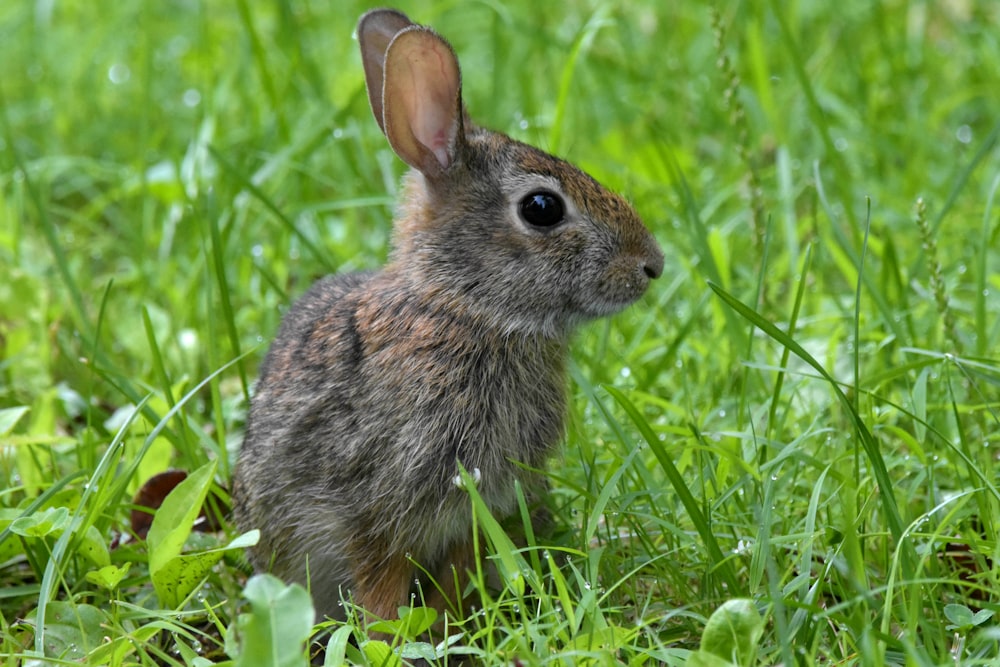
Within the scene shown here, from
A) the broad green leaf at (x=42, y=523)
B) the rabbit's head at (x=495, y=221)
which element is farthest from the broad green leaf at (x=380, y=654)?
the rabbit's head at (x=495, y=221)

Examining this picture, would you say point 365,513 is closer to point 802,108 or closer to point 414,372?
point 414,372

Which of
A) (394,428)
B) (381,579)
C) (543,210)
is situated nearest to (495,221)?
(543,210)

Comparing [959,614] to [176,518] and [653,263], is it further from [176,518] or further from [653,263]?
[176,518]

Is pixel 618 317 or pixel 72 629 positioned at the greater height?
pixel 618 317

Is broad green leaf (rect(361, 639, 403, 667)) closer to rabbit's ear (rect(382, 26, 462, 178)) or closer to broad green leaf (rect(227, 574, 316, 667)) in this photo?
broad green leaf (rect(227, 574, 316, 667))

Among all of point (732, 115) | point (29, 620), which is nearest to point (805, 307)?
point (732, 115)

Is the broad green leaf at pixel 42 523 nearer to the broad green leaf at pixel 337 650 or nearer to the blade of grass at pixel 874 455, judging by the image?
the broad green leaf at pixel 337 650
